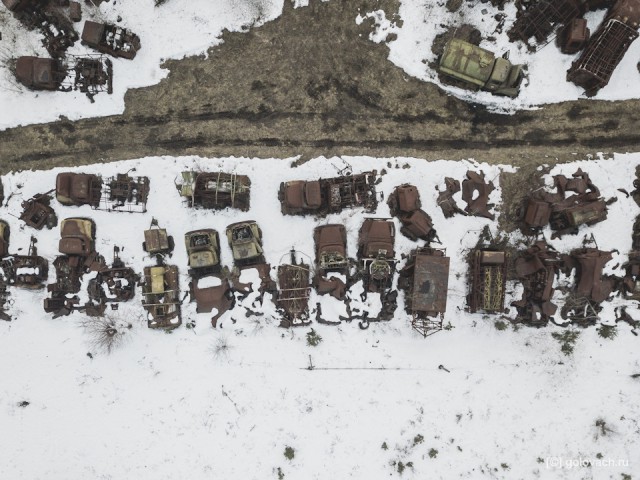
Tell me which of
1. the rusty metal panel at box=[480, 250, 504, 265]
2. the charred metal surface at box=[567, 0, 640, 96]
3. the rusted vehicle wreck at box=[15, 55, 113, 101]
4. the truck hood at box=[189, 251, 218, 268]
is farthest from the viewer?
the rusted vehicle wreck at box=[15, 55, 113, 101]

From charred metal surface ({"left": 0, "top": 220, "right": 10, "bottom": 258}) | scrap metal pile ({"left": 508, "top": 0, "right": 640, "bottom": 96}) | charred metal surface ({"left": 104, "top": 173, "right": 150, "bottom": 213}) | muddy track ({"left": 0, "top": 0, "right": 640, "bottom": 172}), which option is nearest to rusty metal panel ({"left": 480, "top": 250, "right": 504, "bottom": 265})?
muddy track ({"left": 0, "top": 0, "right": 640, "bottom": 172})

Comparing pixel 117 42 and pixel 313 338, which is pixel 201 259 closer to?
pixel 313 338

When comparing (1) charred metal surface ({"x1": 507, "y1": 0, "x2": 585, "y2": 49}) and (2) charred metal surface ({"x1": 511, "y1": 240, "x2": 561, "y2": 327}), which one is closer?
(1) charred metal surface ({"x1": 507, "y1": 0, "x2": 585, "y2": 49})

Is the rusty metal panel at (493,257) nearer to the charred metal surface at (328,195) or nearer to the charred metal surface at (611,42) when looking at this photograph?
the charred metal surface at (328,195)

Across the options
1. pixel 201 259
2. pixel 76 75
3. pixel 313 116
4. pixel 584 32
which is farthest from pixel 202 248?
→ pixel 584 32

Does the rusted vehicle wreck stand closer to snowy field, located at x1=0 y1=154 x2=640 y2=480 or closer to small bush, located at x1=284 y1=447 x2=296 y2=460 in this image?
snowy field, located at x1=0 y1=154 x2=640 y2=480

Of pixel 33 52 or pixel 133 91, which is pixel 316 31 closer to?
pixel 133 91

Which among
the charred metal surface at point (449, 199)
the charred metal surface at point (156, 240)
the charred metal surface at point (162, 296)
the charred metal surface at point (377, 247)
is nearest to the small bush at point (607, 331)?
the charred metal surface at point (449, 199)
